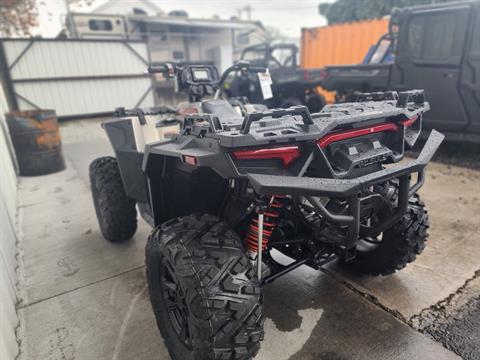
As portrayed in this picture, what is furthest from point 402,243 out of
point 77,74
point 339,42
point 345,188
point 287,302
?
point 77,74

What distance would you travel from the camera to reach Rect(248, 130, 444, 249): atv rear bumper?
4.24 ft

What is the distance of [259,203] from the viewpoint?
146 cm

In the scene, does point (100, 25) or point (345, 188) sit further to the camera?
point (100, 25)

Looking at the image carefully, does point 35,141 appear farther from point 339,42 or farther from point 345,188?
point 339,42

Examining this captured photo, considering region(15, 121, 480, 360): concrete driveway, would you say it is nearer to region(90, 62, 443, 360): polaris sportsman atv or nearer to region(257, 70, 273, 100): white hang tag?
region(90, 62, 443, 360): polaris sportsman atv

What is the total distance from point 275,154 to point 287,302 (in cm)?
139

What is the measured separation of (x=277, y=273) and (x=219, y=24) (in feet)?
61.8

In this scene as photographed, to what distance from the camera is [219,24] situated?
1861 cm

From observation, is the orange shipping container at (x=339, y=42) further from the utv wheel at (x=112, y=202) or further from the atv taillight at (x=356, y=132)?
the atv taillight at (x=356, y=132)

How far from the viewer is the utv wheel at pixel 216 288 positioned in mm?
1472

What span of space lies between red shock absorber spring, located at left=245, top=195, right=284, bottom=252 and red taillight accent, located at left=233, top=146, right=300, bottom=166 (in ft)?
0.92

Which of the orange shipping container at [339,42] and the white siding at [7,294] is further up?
the orange shipping container at [339,42]

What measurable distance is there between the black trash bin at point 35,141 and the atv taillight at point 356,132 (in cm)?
565

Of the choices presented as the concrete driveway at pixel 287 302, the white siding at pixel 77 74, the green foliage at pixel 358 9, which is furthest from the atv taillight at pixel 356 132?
the green foliage at pixel 358 9
